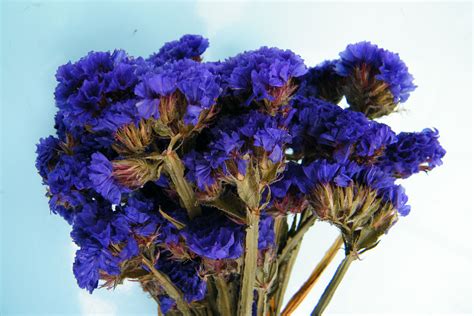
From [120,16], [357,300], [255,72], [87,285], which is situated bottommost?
[87,285]

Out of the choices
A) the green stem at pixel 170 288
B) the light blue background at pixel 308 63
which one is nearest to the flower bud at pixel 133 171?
the green stem at pixel 170 288

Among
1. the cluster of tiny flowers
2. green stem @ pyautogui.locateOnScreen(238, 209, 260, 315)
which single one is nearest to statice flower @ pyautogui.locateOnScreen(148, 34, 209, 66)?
the cluster of tiny flowers

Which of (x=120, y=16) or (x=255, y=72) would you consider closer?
(x=255, y=72)

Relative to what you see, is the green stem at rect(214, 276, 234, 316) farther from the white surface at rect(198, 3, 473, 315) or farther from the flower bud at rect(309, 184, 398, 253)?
the white surface at rect(198, 3, 473, 315)

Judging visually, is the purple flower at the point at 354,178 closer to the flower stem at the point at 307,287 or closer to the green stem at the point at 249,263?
the green stem at the point at 249,263

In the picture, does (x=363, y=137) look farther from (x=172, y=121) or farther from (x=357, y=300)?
(x=357, y=300)

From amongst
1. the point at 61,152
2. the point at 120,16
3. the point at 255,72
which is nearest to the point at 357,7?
the point at 120,16
